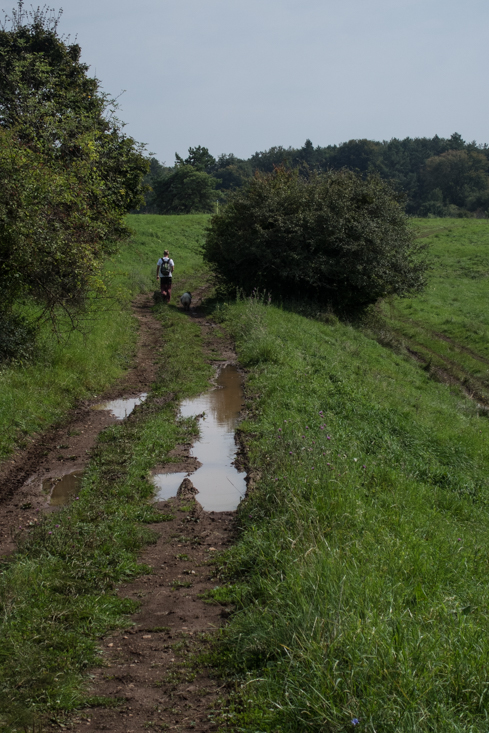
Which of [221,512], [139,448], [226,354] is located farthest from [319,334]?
A: [221,512]

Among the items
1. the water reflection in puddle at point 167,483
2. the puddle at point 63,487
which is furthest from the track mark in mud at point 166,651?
the puddle at point 63,487

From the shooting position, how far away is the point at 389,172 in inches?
4414

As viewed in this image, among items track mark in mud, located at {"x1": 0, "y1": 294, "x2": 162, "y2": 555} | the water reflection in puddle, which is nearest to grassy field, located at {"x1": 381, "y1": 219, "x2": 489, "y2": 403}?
track mark in mud, located at {"x1": 0, "y1": 294, "x2": 162, "y2": 555}

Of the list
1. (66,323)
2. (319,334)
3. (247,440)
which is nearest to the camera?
(247,440)

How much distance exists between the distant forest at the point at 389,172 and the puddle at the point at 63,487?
3648cm

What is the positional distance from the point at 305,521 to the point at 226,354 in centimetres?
1024

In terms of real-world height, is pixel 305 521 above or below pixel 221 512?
above

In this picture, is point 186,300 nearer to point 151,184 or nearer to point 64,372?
point 64,372

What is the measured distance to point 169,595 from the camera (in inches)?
192

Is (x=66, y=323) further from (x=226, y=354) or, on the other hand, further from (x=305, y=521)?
(x=305, y=521)

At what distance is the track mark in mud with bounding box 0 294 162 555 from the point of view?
21.4 ft

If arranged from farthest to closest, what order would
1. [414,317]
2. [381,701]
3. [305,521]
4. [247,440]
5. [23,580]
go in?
[414,317] < [247,440] < [305,521] < [23,580] < [381,701]

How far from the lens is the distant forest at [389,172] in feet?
251

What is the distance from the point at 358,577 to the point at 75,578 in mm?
2488
